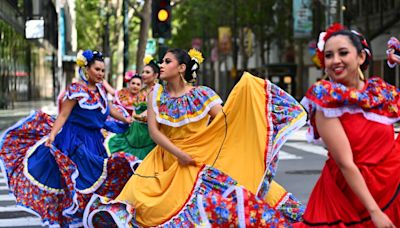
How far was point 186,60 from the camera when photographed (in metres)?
7.20

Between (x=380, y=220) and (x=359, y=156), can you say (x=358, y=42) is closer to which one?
(x=359, y=156)

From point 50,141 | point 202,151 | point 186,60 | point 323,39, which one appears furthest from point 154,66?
point 323,39

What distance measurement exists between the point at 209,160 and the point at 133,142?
3.61 metres

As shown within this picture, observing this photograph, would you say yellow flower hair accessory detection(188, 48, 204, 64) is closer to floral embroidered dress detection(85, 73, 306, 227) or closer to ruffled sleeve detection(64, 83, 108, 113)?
floral embroidered dress detection(85, 73, 306, 227)

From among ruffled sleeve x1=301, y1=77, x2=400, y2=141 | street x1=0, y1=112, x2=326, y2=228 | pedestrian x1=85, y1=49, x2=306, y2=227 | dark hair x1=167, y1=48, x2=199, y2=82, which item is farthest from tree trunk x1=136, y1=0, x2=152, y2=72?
ruffled sleeve x1=301, y1=77, x2=400, y2=141

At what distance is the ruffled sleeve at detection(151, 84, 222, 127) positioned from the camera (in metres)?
6.91

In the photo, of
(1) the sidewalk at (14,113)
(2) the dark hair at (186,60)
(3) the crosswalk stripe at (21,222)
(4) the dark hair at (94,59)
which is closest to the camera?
(2) the dark hair at (186,60)

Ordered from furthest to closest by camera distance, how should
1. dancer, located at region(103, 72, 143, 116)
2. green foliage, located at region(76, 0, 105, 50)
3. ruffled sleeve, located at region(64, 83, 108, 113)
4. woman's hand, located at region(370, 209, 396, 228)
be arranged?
green foliage, located at region(76, 0, 105, 50) < dancer, located at region(103, 72, 143, 116) < ruffled sleeve, located at region(64, 83, 108, 113) < woman's hand, located at region(370, 209, 396, 228)

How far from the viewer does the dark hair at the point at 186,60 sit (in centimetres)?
716

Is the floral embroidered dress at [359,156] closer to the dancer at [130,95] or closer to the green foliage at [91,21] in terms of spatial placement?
the dancer at [130,95]

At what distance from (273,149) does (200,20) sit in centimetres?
6865

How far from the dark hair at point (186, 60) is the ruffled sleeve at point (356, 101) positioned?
2.94 meters

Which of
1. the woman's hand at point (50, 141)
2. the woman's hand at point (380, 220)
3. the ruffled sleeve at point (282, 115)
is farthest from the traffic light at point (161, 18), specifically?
the woman's hand at point (380, 220)

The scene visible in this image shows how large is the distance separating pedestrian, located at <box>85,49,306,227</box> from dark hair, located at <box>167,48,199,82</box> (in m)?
0.05
